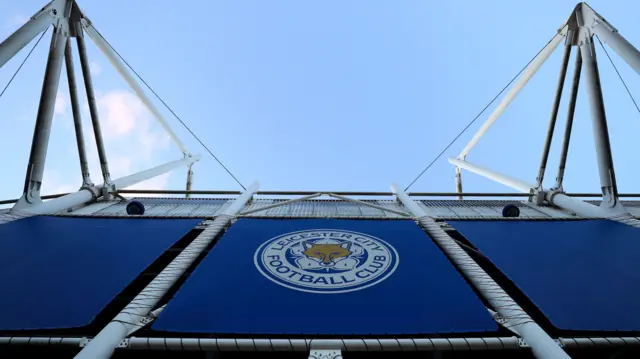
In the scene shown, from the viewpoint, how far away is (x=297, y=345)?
208 inches

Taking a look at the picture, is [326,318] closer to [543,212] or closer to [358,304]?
[358,304]

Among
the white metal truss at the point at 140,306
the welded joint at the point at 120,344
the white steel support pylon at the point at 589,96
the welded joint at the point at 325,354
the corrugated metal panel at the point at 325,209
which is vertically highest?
the white steel support pylon at the point at 589,96

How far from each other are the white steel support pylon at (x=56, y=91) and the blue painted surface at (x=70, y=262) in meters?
1.32

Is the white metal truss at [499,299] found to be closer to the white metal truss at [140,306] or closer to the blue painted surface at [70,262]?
the white metal truss at [140,306]

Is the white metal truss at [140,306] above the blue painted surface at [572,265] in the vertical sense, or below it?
below

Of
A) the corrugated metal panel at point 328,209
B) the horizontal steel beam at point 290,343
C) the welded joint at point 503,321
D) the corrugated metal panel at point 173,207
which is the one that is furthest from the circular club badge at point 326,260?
the corrugated metal panel at point 173,207

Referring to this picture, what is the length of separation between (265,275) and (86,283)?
2800 mm

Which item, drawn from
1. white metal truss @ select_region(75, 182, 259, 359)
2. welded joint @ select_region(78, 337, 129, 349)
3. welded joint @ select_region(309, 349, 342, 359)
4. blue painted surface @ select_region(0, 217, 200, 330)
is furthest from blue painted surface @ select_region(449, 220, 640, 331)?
blue painted surface @ select_region(0, 217, 200, 330)

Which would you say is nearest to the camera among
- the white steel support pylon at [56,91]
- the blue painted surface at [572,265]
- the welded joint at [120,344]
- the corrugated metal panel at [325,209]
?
the welded joint at [120,344]

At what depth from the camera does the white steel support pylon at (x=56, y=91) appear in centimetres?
1018

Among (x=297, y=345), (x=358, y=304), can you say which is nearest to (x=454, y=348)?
(x=358, y=304)

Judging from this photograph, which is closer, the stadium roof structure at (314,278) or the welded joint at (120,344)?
the welded joint at (120,344)

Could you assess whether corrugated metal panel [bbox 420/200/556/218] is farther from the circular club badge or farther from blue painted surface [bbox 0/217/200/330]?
blue painted surface [bbox 0/217/200/330]

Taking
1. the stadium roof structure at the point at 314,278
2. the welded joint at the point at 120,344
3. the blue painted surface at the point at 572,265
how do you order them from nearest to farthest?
the welded joint at the point at 120,344
the stadium roof structure at the point at 314,278
the blue painted surface at the point at 572,265
